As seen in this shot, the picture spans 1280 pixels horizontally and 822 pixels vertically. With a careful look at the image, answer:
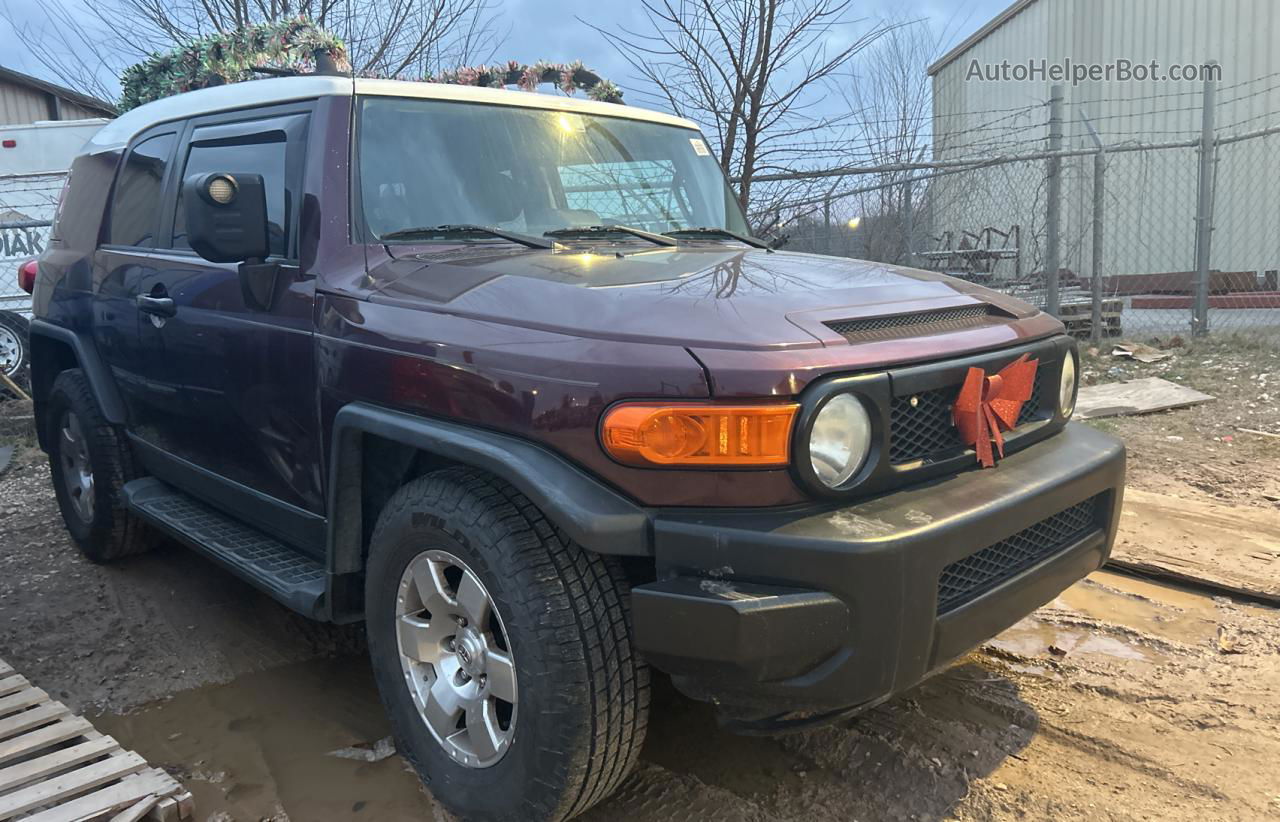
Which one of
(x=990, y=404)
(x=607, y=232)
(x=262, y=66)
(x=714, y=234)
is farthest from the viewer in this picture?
(x=262, y=66)

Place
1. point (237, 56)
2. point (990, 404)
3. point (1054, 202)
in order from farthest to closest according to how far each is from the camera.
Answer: point (1054, 202), point (237, 56), point (990, 404)

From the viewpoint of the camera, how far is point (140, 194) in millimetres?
3715

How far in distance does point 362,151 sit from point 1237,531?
3.98 metres

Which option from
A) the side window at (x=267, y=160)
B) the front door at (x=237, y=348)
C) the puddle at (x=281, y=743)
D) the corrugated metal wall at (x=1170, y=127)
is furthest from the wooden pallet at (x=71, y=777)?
the corrugated metal wall at (x=1170, y=127)

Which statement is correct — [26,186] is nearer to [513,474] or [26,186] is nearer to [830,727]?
[513,474]

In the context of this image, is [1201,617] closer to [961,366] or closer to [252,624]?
[961,366]

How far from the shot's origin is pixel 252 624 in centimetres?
366

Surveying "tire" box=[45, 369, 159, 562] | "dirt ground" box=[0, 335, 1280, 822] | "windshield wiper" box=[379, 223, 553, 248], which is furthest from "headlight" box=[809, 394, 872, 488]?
"tire" box=[45, 369, 159, 562]

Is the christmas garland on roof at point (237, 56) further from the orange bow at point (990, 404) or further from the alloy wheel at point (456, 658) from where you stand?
the orange bow at point (990, 404)

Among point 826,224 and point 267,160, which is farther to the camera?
point 826,224

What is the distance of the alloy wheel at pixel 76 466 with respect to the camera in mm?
4223

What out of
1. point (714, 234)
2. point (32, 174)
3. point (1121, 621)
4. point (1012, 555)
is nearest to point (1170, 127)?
point (1121, 621)

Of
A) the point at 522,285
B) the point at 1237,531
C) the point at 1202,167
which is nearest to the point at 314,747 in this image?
the point at 522,285

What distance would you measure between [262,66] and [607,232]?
2.79 metres
